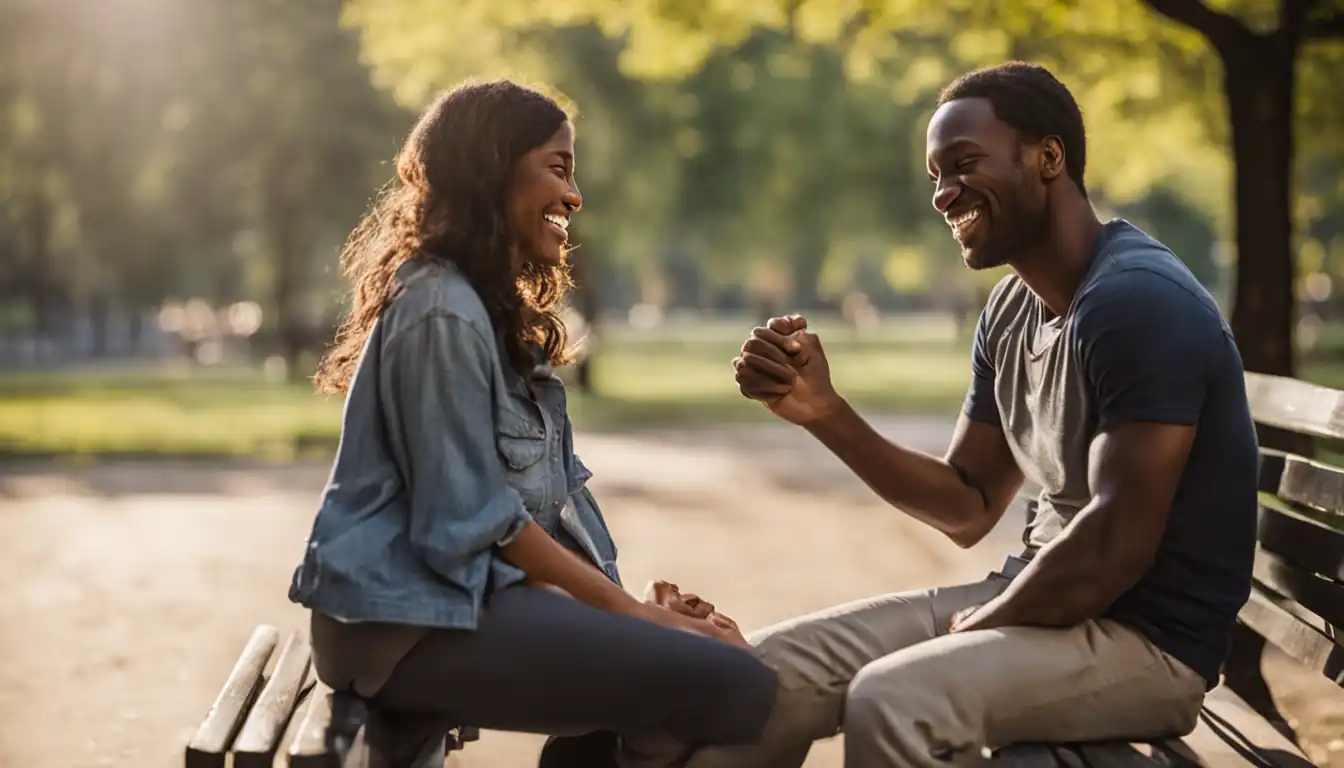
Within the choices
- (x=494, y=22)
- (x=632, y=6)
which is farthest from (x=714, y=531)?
(x=494, y=22)

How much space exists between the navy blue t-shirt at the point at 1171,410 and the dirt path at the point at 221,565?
2.20 metres

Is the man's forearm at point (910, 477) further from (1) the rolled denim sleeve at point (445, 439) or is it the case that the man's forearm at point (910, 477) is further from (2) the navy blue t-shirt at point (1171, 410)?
(1) the rolled denim sleeve at point (445, 439)

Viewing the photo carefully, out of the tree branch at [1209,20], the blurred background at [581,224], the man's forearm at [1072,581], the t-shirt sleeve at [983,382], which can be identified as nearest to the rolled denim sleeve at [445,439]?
the blurred background at [581,224]

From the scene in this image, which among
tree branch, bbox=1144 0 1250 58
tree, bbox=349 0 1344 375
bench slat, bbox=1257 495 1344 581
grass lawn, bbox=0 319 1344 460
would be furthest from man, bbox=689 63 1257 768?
grass lawn, bbox=0 319 1344 460

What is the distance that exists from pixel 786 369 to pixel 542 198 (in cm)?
73

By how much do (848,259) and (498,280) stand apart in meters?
35.5

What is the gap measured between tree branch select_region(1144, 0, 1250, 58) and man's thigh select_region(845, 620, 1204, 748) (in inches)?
303

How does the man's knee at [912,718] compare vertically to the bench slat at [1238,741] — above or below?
above

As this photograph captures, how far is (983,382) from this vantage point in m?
3.89

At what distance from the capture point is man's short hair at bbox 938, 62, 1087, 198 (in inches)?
134

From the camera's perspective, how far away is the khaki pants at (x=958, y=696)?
2977 millimetres

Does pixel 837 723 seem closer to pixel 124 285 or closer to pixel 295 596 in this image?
pixel 295 596

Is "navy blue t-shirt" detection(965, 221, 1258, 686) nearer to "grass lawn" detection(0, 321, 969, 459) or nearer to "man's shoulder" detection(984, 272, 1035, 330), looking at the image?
"man's shoulder" detection(984, 272, 1035, 330)

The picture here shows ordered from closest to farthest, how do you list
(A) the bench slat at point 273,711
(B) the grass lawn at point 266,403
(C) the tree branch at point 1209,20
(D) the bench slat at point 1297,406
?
(A) the bench slat at point 273,711 < (D) the bench slat at point 1297,406 < (C) the tree branch at point 1209,20 < (B) the grass lawn at point 266,403
